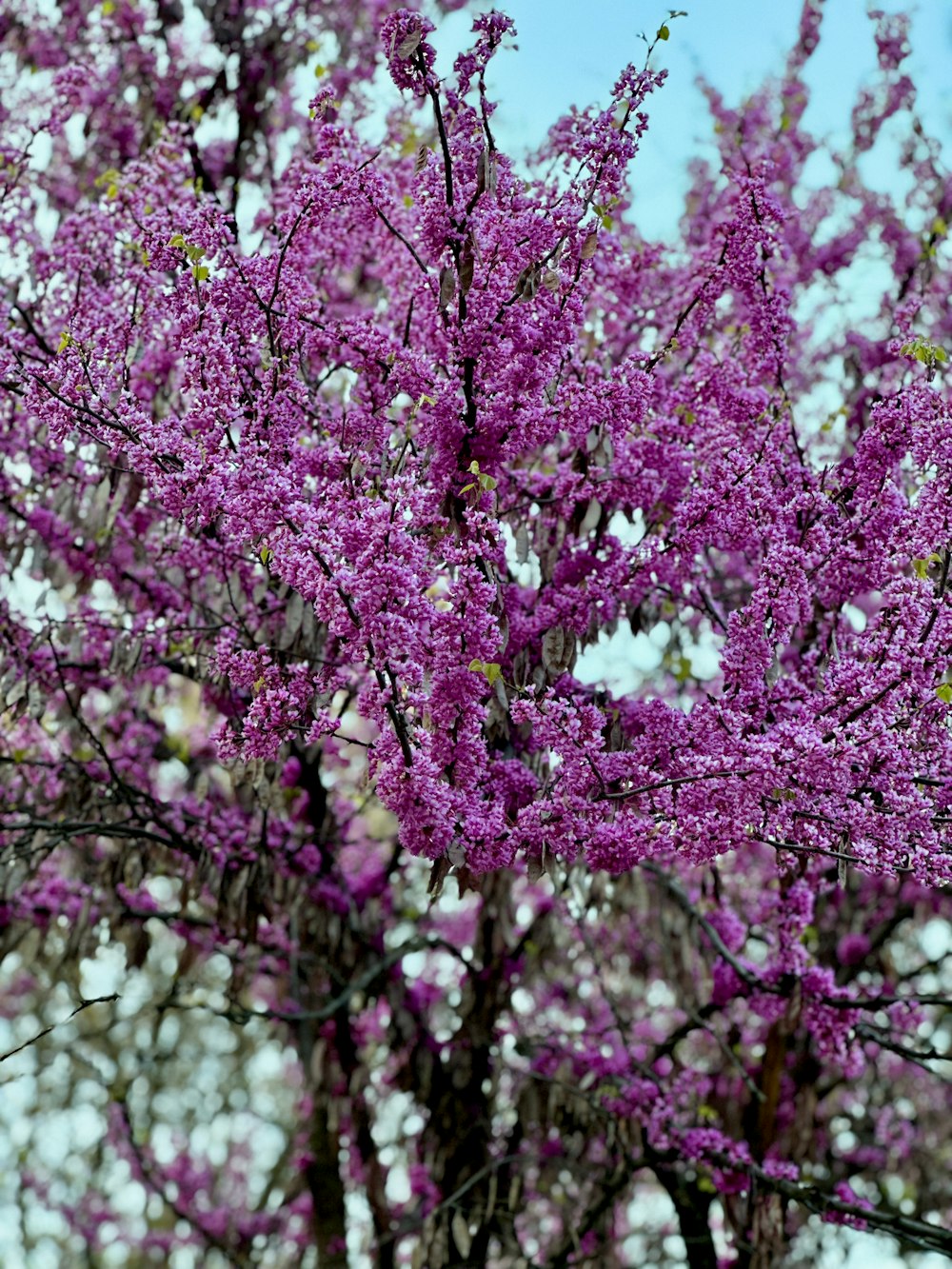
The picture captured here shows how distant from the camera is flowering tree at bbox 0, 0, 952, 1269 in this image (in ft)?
11.3

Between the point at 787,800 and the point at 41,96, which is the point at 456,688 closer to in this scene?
the point at 787,800

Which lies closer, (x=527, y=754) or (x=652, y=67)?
(x=652, y=67)

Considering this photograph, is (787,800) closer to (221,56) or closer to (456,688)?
(456,688)

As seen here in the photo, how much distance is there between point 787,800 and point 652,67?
222 centimetres

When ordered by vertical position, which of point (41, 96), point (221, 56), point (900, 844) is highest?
point (221, 56)

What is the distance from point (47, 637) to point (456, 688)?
7.90 ft

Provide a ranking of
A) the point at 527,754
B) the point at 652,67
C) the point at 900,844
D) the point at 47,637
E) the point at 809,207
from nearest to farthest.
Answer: the point at 900,844 < the point at 652,67 < the point at 527,754 < the point at 47,637 < the point at 809,207

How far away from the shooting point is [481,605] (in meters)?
3.27

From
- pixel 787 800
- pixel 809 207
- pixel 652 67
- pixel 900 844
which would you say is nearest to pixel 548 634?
pixel 787 800

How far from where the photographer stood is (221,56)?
6984mm

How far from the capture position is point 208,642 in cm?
523

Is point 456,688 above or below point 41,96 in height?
below

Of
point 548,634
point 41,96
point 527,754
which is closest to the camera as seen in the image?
point 548,634

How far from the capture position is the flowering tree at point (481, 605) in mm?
3455
